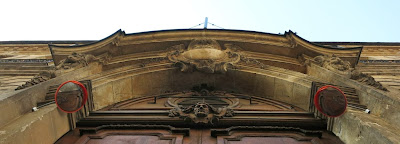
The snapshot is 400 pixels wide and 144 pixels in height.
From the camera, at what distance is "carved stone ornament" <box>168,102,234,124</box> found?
6.75 m

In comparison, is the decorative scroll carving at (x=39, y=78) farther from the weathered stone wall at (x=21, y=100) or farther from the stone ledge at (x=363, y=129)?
the stone ledge at (x=363, y=129)

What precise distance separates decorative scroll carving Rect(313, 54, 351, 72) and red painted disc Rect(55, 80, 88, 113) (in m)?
6.60

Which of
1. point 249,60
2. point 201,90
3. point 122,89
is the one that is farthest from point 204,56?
point 122,89

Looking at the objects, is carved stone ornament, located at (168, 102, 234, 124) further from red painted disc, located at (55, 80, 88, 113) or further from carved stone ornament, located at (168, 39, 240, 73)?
carved stone ornament, located at (168, 39, 240, 73)

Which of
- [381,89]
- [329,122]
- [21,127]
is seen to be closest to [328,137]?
[329,122]

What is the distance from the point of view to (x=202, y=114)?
6766 mm

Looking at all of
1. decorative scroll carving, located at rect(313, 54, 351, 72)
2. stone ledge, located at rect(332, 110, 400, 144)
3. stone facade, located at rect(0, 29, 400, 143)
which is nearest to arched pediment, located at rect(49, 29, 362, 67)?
stone facade, located at rect(0, 29, 400, 143)

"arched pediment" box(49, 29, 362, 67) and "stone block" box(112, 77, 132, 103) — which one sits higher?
"arched pediment" box(49, 29, 362, 67)

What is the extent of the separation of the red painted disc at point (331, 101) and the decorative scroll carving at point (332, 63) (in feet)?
10.3

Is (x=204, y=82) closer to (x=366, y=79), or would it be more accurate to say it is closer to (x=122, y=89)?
(x=122, y=89)

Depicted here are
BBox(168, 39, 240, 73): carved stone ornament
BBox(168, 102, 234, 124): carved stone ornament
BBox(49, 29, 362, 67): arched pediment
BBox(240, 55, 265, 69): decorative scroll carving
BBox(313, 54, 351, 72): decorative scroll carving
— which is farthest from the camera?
BBox(49, 29, 362, 67): arched pediment

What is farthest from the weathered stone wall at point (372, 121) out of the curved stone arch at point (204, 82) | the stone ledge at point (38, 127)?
the stone ledge at point (38, 127)

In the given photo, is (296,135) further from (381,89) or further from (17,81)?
(17,81)

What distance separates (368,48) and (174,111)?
47.2ft
